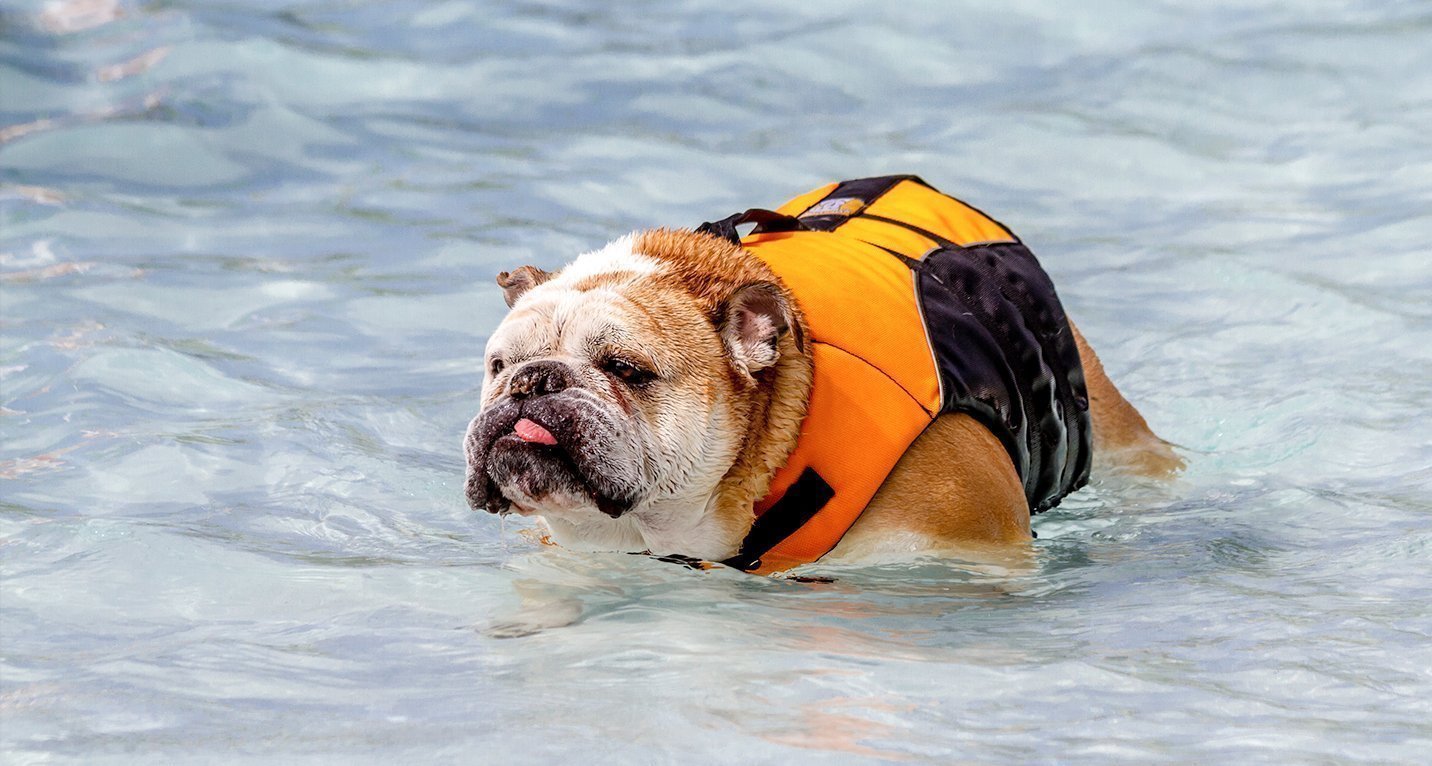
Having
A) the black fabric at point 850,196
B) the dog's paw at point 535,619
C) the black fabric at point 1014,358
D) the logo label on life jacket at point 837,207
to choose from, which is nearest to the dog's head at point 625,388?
the dog's paw at point 535,619

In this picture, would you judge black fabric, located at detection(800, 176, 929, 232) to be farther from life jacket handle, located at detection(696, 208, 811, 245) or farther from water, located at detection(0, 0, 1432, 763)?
water, located at detection(0, 0, 1432, 763)

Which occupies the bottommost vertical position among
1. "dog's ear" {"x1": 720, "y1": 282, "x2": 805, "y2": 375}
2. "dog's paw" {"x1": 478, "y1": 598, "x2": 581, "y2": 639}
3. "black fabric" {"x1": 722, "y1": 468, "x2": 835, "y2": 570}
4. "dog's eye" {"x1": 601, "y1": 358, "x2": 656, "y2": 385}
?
"dog's paw" {"x1": 478, "y1": 598, "x2": 581, "y2": 639}

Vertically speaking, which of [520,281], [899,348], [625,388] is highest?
[520,281]

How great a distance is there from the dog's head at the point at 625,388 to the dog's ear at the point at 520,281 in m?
0.22

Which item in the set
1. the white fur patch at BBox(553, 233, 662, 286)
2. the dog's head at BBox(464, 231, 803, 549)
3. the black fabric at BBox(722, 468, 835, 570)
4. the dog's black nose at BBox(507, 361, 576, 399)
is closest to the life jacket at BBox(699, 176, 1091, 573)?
the black fabric at BBox(722, 468, 835, 570)

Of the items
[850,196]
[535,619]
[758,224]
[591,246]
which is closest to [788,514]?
[535,619]

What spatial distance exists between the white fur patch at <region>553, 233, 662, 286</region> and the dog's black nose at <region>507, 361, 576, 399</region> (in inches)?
18.2

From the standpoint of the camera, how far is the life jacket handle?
538cm

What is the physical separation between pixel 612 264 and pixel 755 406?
629 mm

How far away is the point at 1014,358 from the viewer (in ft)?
18.2

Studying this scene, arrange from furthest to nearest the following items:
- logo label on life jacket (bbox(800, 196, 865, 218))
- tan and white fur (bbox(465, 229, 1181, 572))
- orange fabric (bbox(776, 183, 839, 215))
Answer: orange fabric (bbox(776, 183, 839, 215)) < logo label on life jacket (bbox(800, 196, 865, 218)) < tan and white fur (bbox(465, 229, 1181, 572))

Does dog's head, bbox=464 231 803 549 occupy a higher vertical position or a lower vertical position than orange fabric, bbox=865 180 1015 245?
lower

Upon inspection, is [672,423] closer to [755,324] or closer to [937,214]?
[755,324]

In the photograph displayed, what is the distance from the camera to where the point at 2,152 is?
11125 millimetres
